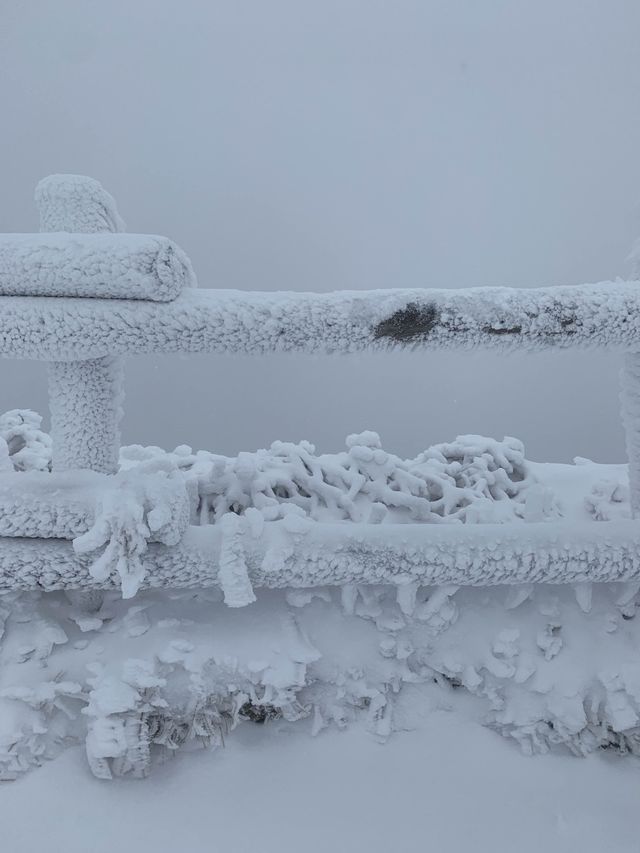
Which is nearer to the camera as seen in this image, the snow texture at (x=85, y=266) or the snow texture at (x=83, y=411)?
the snow texture at (x=85, y=266)

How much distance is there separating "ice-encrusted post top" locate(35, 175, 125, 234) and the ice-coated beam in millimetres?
Answer: 348

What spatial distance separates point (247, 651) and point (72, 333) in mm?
390

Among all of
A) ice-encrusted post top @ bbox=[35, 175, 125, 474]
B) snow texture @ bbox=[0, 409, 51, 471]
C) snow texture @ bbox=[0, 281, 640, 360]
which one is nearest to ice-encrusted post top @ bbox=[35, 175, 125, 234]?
ice-encrusted post top @ bbox=[35, 175, 125, 474]

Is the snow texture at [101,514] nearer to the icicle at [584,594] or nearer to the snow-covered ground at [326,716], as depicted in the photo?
the snow-covered ground at [326,716]

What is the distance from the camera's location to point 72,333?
0.50 meters

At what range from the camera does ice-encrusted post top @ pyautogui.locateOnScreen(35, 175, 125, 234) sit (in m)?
0.56

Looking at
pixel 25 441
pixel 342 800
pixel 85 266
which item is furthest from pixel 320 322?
pixel 25 441

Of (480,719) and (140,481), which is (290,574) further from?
(480,719)

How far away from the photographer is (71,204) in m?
0.56

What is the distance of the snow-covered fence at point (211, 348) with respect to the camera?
19.7 inches

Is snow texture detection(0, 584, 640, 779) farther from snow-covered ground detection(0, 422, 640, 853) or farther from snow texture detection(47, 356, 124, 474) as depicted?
snow texture detection(47, 356, 124, 474)

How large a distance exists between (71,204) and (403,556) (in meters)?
0.52

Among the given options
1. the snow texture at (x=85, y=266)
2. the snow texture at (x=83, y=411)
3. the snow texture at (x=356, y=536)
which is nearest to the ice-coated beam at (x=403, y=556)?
the snow texture at (x=356, y=536)

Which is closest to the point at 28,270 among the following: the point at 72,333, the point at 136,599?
the point at 72,333
